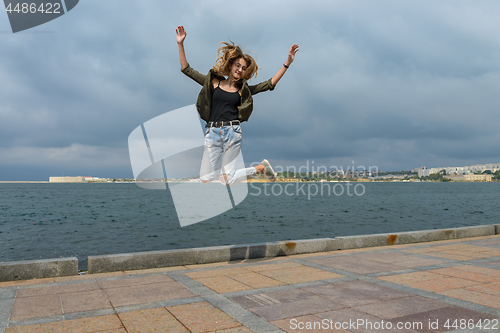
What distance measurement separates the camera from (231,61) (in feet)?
17.5

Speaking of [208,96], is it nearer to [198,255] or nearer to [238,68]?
[238,68]

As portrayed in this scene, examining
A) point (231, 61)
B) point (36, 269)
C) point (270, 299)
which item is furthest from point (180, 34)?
point (36, 269)

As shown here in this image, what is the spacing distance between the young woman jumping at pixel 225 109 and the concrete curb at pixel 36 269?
254 centimetres

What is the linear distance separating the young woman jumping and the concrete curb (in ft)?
8.34

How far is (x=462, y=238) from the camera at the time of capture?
10234 millimetres

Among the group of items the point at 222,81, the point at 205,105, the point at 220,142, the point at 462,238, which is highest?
the point at 222,81

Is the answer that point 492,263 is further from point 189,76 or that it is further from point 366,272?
point 189,76

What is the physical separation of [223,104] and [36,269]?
3737 millimetres

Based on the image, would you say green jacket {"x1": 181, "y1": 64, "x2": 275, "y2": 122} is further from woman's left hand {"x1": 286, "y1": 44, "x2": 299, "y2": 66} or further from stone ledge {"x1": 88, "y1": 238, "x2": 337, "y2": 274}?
stone ledge {"x1": 88, "y1": 238, "x2": 337, "y2": 274}

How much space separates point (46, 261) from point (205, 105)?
3.41 metres

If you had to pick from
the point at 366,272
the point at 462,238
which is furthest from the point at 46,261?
the point at 462,238

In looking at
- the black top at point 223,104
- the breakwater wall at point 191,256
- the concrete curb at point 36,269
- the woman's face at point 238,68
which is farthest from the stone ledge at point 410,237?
the concrete curb at point 36,269

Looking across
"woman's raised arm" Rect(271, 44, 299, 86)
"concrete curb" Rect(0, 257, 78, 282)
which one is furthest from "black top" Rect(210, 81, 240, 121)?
"concrete curb" Rect(0, 257, 78, 282)

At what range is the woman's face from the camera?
17.3 feet
